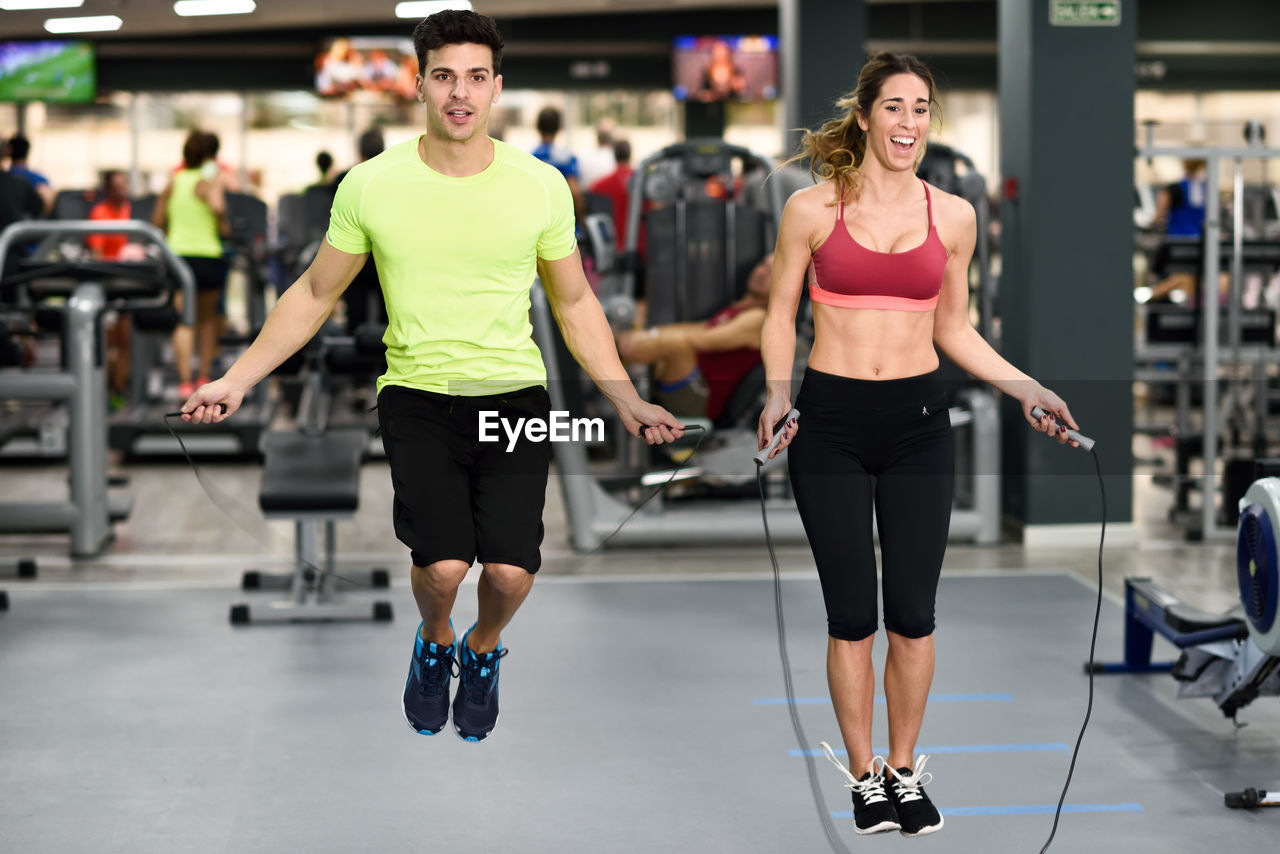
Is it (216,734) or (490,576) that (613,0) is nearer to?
(216,734)

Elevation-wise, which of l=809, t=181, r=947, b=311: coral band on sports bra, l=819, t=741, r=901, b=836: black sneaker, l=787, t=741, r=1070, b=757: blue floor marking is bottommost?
l=787, t=741, r=1070, b=757: blue floor marking

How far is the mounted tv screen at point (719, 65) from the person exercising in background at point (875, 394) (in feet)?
43.4

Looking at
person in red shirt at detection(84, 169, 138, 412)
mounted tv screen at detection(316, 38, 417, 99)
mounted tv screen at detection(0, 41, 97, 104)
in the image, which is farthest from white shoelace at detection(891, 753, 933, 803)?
mounted tv screen at detection(0, 41, 97, 104)

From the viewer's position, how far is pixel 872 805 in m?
2.87

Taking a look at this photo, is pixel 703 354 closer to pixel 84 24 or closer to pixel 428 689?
pixel 428 689

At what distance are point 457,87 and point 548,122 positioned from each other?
706cm

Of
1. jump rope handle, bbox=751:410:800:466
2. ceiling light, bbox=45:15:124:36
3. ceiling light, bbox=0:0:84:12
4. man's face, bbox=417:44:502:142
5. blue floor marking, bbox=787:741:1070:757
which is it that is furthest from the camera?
ceiling light, bbox=45:15:124:36

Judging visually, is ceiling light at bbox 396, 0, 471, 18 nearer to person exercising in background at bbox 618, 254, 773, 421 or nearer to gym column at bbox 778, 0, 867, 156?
gym column at bbox 778, 0, 867, 156

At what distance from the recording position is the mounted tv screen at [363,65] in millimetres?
15297

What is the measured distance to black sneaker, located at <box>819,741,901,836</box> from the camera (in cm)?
287

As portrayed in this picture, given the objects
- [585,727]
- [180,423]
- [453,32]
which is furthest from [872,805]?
[180,423]

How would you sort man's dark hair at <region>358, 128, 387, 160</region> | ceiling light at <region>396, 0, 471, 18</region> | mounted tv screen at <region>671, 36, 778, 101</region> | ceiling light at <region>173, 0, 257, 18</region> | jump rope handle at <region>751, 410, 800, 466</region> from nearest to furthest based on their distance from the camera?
1. jump rope handle at <region>751, 410, 800, 466</region>
2. man's dark hair at <region>358, 128, 387, 160</region>
3. ceiling light at <region>396, 0, 471, 18</region>
4. ceiling light at <region>173, 0, 257, 18</region>
5. mounted tv screen at <region>671, 36, 778, 101</region>

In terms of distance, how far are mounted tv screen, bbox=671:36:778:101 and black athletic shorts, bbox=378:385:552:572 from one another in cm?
1339

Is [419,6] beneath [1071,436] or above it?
above
